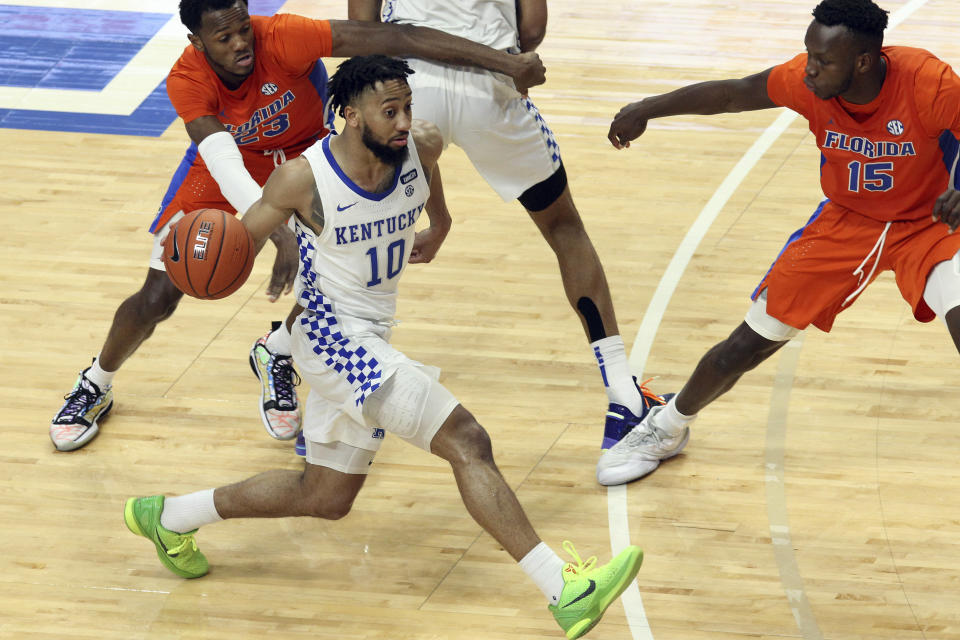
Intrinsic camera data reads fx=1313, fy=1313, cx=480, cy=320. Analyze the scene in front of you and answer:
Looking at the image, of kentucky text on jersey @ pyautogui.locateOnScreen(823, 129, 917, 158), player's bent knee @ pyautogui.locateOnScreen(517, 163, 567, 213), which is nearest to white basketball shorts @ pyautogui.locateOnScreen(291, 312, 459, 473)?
player's bent knee @ pyautogui.locateOnScreen(517, 163, 567, 213)

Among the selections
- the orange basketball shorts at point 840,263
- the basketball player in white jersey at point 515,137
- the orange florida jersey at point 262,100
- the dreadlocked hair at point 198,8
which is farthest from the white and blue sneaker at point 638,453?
the dreadlocked hair at point 198,8

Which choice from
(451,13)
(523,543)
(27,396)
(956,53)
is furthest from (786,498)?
(956,53)

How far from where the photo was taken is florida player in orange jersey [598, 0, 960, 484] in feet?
16.1

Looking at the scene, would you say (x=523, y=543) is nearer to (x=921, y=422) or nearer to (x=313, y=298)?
(x=313, y=298)

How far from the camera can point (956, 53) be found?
34.0 ft

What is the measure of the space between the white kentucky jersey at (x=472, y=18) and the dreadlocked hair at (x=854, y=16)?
64.3 inches

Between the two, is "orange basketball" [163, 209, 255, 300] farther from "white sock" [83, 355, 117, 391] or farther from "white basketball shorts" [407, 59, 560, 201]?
"white sock" [83, 355, 117, 391]

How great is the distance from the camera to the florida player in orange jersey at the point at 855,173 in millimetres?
4898

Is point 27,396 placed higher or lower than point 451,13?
lower

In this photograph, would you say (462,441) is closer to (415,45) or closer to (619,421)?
(619,421)

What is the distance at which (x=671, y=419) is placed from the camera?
230 inches

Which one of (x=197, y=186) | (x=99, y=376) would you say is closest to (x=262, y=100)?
(x=197, y=186)

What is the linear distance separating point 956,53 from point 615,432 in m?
5.94

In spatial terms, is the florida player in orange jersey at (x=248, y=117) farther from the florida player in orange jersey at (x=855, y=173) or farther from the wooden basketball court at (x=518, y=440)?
the florida player in orange jersey at (x=855, y=173)
